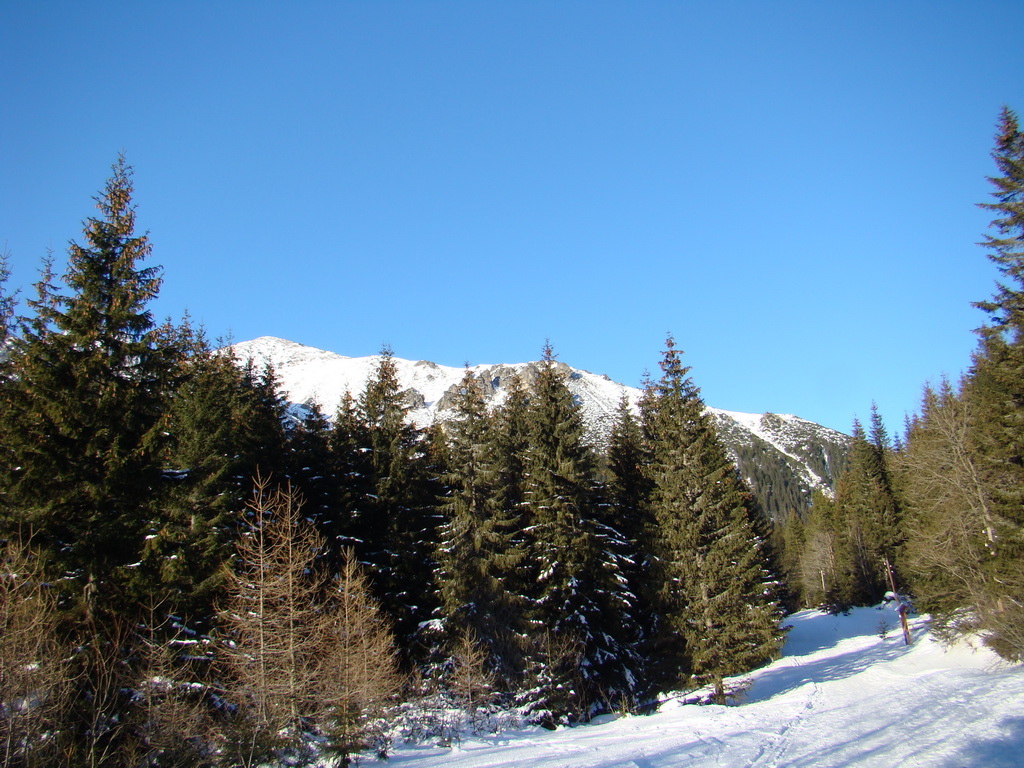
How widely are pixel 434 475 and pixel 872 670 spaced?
2296 centimetres

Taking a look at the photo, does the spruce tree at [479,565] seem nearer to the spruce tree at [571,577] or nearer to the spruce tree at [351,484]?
the spruce tree at [571,577]

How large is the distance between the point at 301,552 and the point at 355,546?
774 centimetres

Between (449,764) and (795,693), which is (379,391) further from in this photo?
(795,693)

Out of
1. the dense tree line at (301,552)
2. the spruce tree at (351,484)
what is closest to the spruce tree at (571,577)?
the dense tree line at (301,552)

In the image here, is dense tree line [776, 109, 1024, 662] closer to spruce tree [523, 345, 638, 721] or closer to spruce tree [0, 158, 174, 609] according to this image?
spruce tree [523, 345, 638, 721]

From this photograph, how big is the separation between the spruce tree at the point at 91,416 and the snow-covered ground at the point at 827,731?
422 inches

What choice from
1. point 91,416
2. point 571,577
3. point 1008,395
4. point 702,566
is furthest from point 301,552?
point 1008,395

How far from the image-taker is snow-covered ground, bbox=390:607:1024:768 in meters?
11.8

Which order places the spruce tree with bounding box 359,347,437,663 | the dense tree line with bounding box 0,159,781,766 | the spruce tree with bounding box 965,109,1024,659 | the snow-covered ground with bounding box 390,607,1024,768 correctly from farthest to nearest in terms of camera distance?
1. the spruce tree with bounding box 359,347,437,663
2. the spruce tree with bounding box 965,109,1024,659
3. the dense tree line with bounding box 0,159,781,766
4. the snow-covered ground with bounding box 390,607,1024,768

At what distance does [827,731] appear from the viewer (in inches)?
579

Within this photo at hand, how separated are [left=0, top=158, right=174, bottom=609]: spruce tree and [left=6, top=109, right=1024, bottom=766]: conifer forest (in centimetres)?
7

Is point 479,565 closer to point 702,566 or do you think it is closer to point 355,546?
point 355,546

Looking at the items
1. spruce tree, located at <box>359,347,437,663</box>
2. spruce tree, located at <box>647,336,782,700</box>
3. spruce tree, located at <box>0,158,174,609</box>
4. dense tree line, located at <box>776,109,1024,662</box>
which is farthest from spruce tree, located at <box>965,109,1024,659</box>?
spruce tree, located at <box>0,158,174,609</box>

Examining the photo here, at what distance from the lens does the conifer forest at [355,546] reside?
1380 cm
